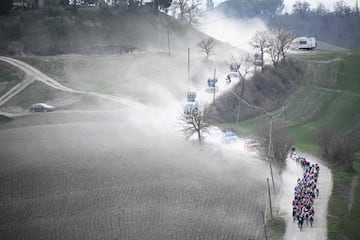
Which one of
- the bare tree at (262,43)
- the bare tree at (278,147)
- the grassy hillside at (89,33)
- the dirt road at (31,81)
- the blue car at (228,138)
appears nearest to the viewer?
the bare tree at (278,147)

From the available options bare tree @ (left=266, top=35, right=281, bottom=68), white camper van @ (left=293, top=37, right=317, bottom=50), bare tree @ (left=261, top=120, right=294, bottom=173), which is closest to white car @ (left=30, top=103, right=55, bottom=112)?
bare tree @ (left=261, top=120, right=294, bottom=173)

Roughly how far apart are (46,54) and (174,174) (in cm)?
6202

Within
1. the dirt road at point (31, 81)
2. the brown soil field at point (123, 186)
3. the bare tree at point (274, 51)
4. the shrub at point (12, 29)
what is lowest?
the brown soil field at point (123, 186)

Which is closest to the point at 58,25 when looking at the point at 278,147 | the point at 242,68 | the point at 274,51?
the point at 242,68

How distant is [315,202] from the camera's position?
39.9 metres

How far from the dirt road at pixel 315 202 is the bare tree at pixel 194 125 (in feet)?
30.4

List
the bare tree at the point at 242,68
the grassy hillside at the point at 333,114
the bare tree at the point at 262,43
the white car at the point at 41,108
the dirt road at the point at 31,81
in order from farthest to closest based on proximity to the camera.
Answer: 1. the bare tree at the point at 262,43
2. the bare tree at the point at 242,68
3. the dirt road at the point at 31,81
4. the white car at the point at 41,108
5. the grassy hillside at the point at 333,114

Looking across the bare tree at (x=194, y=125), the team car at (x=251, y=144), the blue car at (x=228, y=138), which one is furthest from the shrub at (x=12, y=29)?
the team car at (x=251, y=144)

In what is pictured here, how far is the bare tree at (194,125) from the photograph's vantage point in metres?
53.0

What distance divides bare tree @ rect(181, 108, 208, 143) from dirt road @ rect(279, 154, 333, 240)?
927 cm

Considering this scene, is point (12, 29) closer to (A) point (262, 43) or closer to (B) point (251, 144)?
(A) point (262, 43)

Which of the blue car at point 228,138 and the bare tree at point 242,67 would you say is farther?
the bare tree at point 242,67

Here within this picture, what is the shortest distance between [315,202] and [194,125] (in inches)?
667

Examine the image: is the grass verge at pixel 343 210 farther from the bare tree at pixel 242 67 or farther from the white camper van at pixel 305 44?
the white camper van at pixel 305 44
